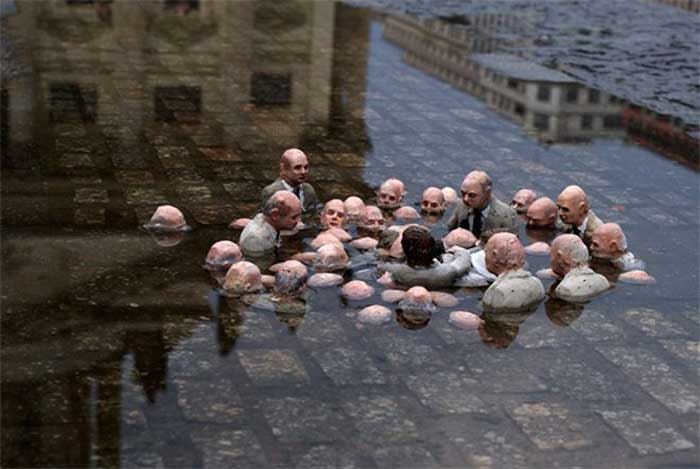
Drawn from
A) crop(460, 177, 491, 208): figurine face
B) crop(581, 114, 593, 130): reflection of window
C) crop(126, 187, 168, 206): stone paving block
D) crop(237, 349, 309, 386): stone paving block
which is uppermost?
crop(460, 177, 491, 208): figurine face

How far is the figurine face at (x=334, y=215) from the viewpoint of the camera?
9078 millimetres

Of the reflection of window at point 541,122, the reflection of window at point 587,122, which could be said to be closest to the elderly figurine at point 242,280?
the reflection of window at point 541,122

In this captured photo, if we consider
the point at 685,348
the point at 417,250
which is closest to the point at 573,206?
the point at 417,250

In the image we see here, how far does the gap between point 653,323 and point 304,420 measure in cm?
264

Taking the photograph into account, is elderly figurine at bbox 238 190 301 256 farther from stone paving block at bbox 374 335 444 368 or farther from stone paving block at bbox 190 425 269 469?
stone paving block at bbox 190 425 269 469

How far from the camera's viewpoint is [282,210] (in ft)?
28.2

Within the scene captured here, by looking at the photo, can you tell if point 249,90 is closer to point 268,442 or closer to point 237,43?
point 237,43

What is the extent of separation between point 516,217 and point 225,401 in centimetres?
355

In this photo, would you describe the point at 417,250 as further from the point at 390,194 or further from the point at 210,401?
the point at 210,401

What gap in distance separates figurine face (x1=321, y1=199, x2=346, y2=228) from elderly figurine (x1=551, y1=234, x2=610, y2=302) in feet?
5.36

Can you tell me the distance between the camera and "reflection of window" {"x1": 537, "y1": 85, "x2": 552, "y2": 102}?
586 inches

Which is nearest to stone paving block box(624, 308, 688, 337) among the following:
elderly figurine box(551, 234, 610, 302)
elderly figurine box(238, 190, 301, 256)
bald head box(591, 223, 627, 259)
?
elderly figurine box(551, 234, 610, 302)

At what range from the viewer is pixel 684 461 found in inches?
236

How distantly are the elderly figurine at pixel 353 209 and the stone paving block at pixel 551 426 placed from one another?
307 centimetres
